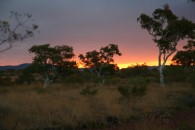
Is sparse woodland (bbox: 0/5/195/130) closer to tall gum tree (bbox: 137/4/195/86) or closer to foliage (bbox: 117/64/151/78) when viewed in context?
tall gum tree (bbox: 137/4/195/86)

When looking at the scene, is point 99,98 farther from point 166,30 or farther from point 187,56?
point 187,56

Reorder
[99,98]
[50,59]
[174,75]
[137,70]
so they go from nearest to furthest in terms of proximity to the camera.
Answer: [99,98]
[50,59]
[174,75]
[137,70]

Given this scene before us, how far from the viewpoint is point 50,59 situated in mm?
33594

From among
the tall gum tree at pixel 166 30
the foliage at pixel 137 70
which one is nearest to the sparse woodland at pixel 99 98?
the tall gum tree at pixel 166 30

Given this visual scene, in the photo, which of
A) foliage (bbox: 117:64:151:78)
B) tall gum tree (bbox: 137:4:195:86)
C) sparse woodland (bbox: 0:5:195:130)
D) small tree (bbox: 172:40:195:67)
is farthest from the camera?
foliage (bbox: 117:64:151:78)

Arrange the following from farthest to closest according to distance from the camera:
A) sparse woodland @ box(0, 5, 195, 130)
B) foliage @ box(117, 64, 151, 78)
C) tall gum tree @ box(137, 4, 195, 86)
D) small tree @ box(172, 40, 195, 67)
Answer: foliage @ box(117, 64, 151, 78), small tree @ box(172, 40, 195, 67), tall gum tree @ box(137, 4, 195, 86), sparse woodland @ box(0, 5, 195, 130)

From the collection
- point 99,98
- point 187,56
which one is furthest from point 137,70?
point 99,98

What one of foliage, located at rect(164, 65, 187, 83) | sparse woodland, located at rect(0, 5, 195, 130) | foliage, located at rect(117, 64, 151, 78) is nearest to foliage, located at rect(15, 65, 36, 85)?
sparse woodland, located at rect(0, 5, 195, 130)

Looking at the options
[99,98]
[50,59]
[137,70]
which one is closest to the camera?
[99,98]

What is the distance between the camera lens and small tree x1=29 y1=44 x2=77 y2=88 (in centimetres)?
3335

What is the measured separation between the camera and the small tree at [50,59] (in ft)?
109

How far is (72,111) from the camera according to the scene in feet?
44.5

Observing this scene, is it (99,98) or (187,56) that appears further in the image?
(187,56)

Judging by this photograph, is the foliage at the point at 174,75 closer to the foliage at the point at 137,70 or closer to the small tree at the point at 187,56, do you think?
the small tree at the point at 187,56
